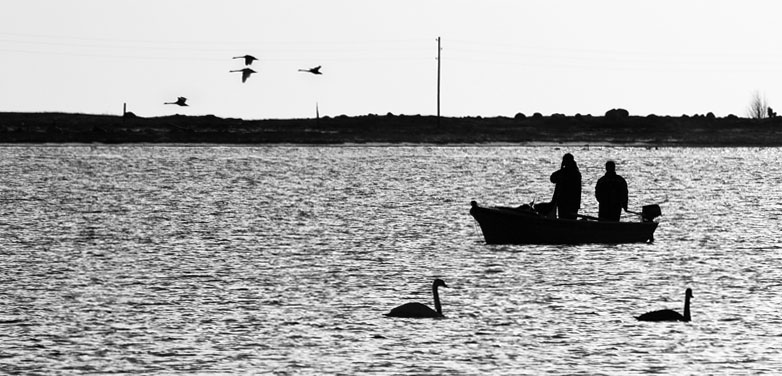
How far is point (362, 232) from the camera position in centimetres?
4478

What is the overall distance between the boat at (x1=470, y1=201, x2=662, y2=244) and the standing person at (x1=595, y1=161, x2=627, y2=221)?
285 mm

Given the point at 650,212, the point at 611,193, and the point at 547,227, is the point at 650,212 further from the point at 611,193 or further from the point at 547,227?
the point at 547,227

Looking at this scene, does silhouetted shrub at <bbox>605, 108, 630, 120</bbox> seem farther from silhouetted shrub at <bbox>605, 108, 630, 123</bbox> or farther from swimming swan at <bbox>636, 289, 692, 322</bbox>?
swimming swan at <bbox>636, 289, 692, 322</bbox>

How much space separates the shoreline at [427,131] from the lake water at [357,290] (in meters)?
96.3

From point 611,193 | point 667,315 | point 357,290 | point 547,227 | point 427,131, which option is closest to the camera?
point 667,315

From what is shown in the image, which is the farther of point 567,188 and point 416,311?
point 567,188

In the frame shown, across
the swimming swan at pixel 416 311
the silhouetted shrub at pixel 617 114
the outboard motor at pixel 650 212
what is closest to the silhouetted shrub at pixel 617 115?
the silhouetted shrub at pixel 617 114

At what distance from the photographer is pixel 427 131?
16612 centimetres

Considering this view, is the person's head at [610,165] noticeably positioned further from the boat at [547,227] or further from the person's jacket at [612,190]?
the boat at [547,227]

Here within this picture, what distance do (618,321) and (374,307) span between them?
398cm

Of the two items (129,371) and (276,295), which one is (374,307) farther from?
(129,371)

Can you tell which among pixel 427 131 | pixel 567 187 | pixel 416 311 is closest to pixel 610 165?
pixel 567 187

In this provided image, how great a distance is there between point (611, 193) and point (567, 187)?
132cm

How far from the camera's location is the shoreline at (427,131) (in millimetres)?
161125
